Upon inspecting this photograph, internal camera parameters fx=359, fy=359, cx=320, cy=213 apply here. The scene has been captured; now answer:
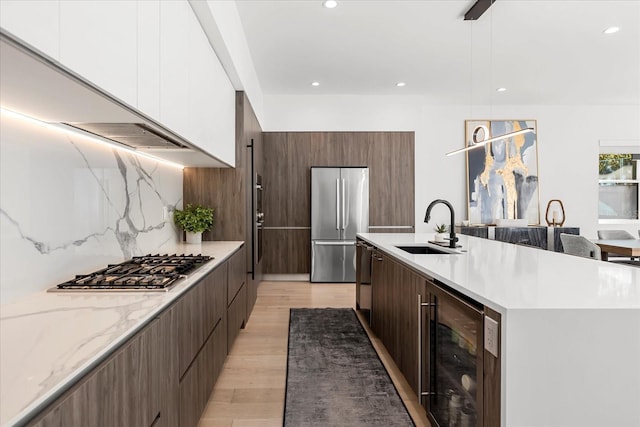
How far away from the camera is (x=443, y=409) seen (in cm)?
167

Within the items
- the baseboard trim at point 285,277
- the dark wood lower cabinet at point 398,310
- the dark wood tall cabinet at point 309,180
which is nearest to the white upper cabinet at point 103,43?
the dark wood lower cabinet at point 398,310

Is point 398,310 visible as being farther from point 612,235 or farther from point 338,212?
point 612,235

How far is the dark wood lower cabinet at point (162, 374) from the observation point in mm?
811

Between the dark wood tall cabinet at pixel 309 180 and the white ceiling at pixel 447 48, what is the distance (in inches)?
30.7

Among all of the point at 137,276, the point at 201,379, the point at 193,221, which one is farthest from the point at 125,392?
the point at 193,221

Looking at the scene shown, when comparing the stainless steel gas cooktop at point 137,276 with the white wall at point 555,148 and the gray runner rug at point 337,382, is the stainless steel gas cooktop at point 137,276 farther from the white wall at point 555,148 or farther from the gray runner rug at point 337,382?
the white wall at point 555,148

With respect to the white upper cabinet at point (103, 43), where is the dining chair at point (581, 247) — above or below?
below

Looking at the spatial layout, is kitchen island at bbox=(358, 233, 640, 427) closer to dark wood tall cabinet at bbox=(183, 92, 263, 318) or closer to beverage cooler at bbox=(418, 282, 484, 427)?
beverage cooler at bbox=(418, 282, 484, 427)

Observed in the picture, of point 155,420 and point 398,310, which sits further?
point 398,310

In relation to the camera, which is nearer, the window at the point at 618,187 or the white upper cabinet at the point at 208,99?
the white upper cabinet at the point at 208,99

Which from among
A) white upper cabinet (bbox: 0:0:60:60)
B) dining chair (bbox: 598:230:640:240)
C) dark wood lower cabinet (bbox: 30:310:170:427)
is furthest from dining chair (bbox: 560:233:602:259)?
white upper cabinet (bbox: 0:0:60:60)

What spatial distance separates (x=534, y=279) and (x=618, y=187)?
676 cm

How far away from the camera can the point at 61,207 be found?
1591mm

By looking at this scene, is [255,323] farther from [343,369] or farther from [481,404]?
[481,404]
